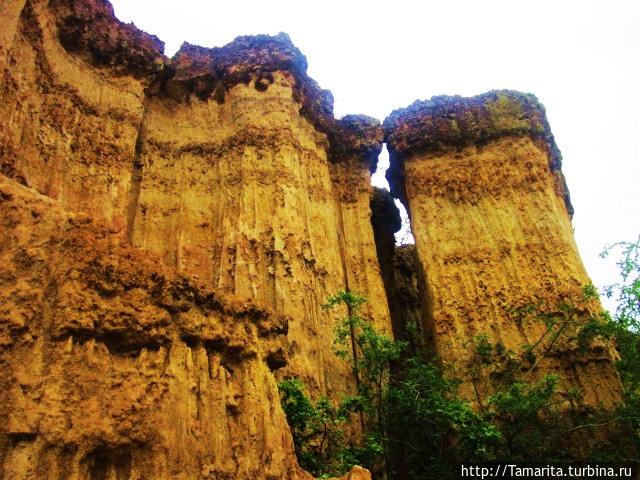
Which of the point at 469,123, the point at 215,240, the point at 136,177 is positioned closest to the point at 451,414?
the point at 215,240

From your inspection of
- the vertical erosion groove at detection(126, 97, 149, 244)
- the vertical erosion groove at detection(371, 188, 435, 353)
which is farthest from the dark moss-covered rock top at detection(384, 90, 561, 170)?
the vertical erosion groove at detection(126, 97, 149, 244)

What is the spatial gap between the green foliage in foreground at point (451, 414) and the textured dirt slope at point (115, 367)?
342 cm

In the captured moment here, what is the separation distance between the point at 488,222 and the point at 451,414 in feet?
26.2

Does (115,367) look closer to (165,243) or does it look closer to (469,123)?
(165,243)

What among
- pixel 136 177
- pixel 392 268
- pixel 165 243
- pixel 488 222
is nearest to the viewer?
pixel 165 243

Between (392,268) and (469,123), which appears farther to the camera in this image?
(392,268)

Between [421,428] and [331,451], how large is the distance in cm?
213

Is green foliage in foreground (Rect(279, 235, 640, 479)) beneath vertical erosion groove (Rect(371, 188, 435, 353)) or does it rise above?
beneath

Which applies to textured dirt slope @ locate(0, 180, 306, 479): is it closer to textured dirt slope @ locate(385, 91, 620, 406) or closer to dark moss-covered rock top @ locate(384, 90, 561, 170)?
textured dirt slope @ locate(385, 91, 620, 406)

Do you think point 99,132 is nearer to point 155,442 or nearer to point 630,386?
point 155,442

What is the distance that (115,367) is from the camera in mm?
4855

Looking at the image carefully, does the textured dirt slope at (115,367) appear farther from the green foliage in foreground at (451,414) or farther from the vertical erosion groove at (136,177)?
the vertical erosion groove at (136,177)

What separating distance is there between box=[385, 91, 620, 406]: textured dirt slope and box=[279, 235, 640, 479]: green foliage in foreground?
60cm

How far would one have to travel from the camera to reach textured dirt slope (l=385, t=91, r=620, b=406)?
14445 mm
